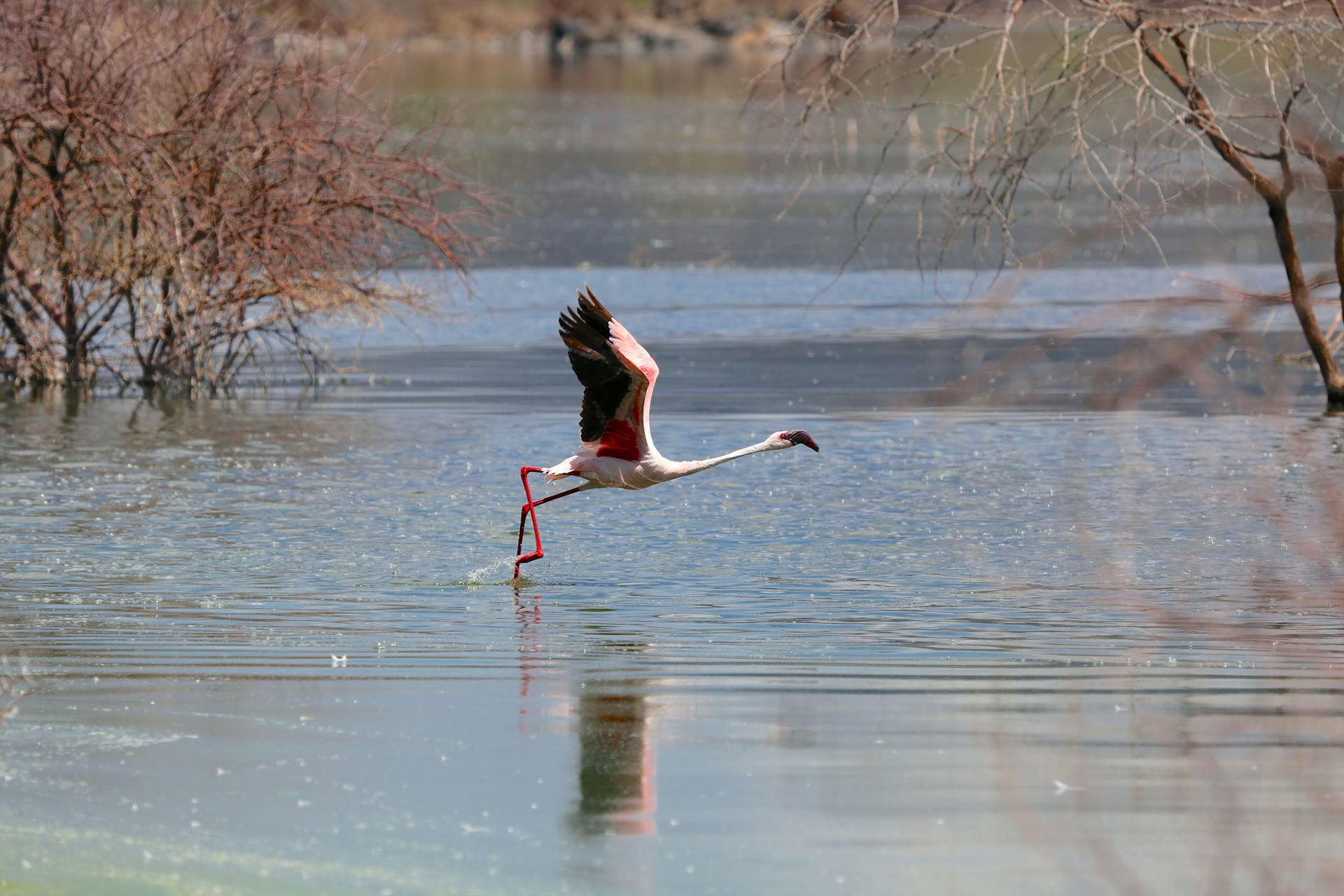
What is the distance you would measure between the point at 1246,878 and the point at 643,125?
179 ft

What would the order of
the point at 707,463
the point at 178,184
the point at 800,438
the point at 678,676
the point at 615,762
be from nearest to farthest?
the point at 615,762 → the point at 678,676 → the point at 800,438 → the point at 707,463 → the point at 178,184

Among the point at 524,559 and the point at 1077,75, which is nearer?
the point at 524,559

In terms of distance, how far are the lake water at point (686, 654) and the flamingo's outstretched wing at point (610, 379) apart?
0.71m

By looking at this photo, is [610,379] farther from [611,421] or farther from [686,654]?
[686,654]

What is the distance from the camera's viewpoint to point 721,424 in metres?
17.6

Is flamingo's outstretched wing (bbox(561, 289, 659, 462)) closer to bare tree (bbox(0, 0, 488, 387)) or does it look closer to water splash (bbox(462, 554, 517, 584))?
water splash (bbox(462, 554, 517, 584))

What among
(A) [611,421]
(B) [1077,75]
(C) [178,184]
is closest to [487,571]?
(A) [611,421]

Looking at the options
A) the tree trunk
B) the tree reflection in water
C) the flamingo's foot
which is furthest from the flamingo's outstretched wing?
the tree trunk

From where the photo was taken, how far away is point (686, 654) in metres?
9.23

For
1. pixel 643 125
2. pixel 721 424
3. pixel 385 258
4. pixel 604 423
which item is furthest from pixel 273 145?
pixel 643 125

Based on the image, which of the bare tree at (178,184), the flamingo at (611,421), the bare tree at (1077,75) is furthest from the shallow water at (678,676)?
the bare tree at (178,184)

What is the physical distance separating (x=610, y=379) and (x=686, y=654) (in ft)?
8.63

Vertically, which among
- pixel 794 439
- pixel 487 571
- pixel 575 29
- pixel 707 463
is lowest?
pixel 487 571

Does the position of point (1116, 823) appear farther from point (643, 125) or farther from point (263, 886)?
point (643, 125)
